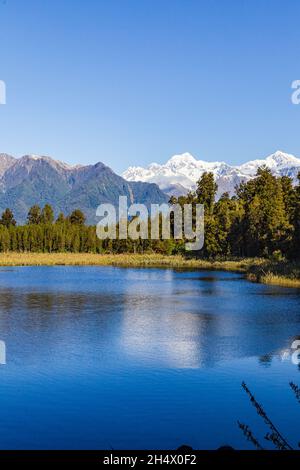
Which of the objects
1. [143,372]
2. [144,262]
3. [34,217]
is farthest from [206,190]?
[143,372]

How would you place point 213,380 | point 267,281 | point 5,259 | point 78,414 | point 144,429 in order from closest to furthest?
point 144,429
point 78,414
point 213,380
point 267,281
point 5,259

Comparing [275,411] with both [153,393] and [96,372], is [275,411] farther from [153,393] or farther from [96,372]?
[96,372]

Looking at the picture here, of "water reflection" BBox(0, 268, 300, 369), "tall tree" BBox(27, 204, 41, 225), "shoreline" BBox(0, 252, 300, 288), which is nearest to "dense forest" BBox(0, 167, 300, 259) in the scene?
"tall tree" BBox(27, 204, 41, 225)

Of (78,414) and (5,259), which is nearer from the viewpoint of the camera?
(78,414)

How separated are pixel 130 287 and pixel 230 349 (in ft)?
92.2

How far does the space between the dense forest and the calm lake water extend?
28142mm

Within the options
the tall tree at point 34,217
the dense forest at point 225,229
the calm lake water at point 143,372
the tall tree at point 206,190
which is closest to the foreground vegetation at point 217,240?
the dense forest at point 225,229

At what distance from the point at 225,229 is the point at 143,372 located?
70152mm

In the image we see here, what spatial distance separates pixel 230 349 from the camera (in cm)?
2300

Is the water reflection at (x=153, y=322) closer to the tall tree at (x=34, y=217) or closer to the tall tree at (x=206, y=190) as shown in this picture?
the tall tree at (x=206, y=190)

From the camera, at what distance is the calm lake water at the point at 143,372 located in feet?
44.0

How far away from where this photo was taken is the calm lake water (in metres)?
13.4

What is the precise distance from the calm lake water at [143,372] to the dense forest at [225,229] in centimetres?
2814
